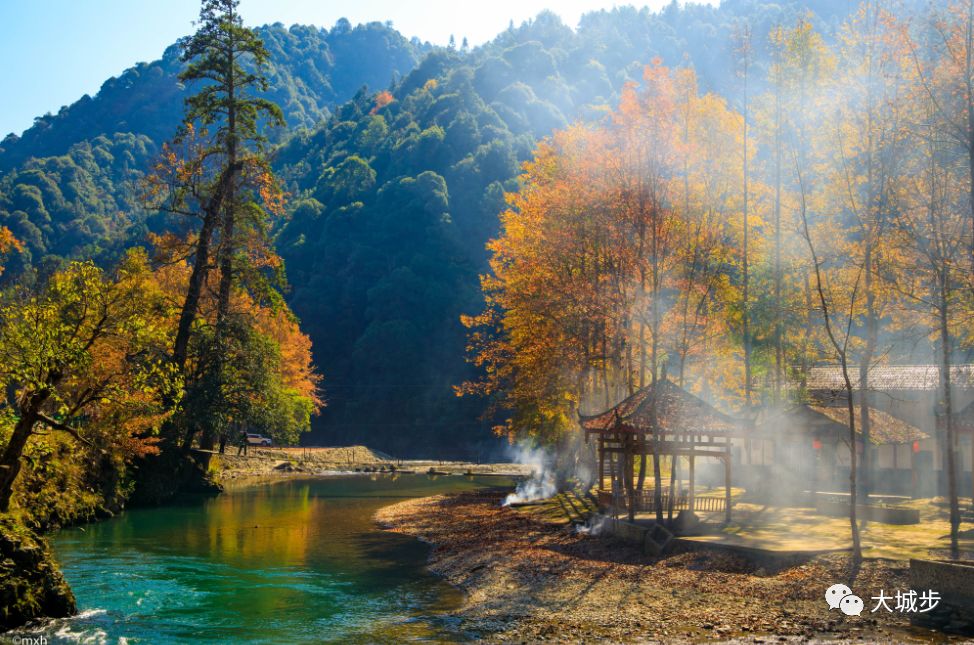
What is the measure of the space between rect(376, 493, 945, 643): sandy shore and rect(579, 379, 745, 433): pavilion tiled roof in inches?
147

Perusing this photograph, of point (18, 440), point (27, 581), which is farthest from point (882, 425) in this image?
point (18, 440)

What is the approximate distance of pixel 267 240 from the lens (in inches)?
1763

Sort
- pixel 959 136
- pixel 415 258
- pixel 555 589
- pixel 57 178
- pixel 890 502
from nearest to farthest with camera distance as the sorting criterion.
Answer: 1. pixel 555 589
2. pixel 959 136
3. pixel 890 502
4. pixel 415 258
5. pixel 57 178

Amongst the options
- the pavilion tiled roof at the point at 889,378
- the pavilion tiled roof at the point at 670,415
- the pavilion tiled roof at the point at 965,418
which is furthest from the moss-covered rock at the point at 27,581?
the pavilion tiled roof at the point at 889,378

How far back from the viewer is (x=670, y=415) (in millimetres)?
24516

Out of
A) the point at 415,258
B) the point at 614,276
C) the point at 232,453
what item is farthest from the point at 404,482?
the point at 415,258

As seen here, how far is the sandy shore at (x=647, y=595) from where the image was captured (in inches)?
566

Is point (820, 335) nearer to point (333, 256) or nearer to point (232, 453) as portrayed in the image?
point (232, 453)

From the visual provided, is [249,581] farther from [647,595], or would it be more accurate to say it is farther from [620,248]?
[620,248]

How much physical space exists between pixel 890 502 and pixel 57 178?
18523cm

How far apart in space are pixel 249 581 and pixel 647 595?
34.1 feet

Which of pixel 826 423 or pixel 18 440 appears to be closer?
pixel 18 440

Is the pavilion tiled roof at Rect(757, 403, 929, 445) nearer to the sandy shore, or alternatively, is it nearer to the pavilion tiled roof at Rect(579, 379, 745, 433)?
the pavilion tiled roof at Rect(579, 379, 745, 433)

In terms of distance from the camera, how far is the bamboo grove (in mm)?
25328
